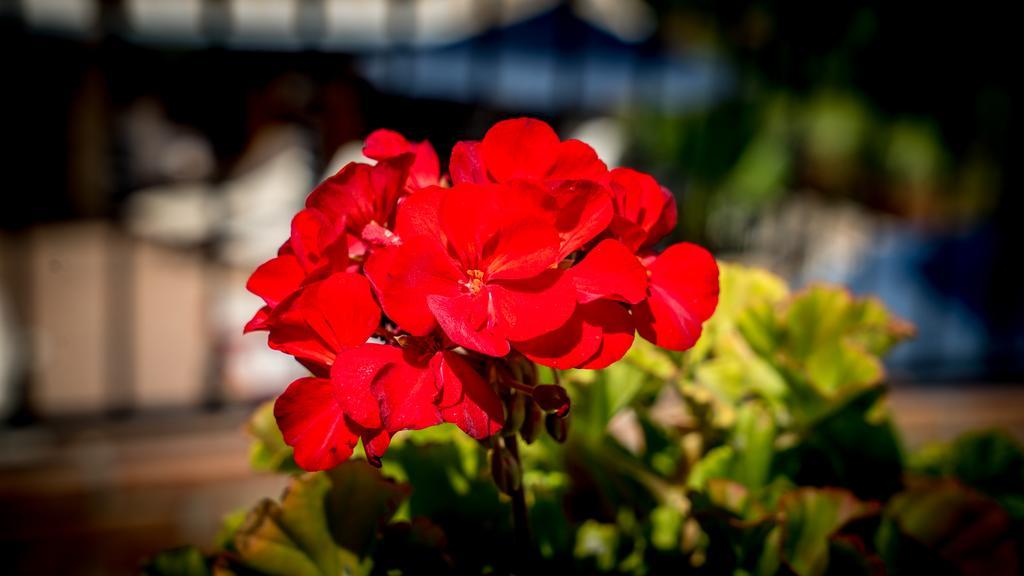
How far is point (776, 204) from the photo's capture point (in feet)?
10.6

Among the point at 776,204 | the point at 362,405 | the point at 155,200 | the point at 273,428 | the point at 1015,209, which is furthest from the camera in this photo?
the point at 155,200

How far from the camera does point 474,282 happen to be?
42 cm

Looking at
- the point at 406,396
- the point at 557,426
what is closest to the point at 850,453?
the point at 557,426

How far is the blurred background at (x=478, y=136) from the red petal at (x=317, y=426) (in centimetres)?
116

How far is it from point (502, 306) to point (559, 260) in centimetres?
4

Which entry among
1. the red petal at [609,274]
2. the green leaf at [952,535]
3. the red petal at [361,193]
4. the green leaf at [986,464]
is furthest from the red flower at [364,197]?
the green leaf at [986,464]

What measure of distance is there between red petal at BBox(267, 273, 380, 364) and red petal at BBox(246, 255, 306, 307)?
0.03 meters

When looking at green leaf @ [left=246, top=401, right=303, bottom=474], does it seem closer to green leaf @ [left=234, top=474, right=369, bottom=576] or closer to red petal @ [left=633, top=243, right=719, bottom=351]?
green leaf @ [left=234, top=474, right=369, bottom=576]

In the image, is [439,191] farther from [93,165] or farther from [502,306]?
[93,165]

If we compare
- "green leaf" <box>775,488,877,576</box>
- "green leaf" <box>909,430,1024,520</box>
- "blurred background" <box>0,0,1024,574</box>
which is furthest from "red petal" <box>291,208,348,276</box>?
"blurred background" <box>0,0,1024,574</box>

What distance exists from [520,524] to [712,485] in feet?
0.59

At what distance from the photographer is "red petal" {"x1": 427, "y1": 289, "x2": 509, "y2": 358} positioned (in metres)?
0.38

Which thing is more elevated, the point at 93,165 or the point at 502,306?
the point at 502,306

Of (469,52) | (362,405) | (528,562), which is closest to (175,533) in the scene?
(528,562)
